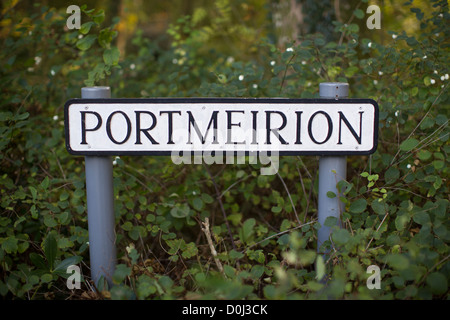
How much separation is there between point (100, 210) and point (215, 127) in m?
0.56

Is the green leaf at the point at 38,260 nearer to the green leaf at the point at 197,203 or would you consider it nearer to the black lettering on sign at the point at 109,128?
the black lettering on sign at the point at 109,128

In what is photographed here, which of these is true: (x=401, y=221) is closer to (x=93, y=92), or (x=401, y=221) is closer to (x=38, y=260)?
(x=93, y=92)

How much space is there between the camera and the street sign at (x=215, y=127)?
1507 mm

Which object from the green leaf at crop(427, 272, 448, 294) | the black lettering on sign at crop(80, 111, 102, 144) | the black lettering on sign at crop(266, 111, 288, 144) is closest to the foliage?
the green leaf at crop(427, 272, 448, 294)

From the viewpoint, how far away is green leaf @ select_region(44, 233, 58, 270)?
1702 mm

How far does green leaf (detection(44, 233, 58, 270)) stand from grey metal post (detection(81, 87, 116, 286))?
0.21 m

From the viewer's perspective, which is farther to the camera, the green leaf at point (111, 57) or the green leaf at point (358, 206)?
the green leaf at point (111, 57)

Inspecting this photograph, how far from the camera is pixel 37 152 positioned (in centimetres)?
230

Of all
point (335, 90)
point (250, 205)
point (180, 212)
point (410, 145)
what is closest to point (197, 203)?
point (180, 212)

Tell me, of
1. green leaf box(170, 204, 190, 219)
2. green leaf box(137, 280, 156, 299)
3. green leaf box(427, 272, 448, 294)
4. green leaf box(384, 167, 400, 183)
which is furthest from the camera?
green leaf box(170, 204, 190, 219)

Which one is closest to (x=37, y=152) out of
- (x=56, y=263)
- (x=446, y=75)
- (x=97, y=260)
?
(x=56, y=263)

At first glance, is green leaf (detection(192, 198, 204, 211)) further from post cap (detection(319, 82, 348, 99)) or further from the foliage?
post cap (detection(319, 82, 348, 99))

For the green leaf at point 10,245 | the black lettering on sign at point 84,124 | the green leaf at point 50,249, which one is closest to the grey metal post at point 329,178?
the black lettering on sign at point 84,124

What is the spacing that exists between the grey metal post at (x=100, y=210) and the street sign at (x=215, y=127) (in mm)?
53
